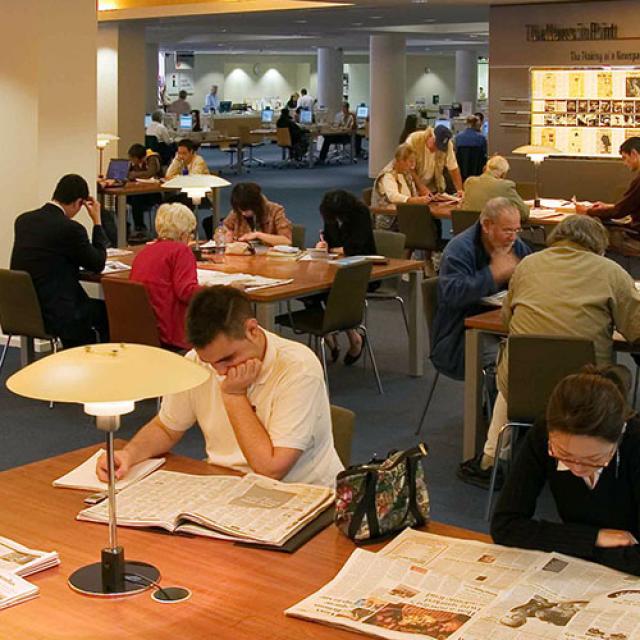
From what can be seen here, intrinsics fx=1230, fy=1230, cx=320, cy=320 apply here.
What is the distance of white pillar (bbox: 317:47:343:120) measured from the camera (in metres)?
28.5

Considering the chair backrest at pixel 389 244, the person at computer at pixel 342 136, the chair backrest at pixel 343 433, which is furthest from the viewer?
the person at computer at pixel 342 136

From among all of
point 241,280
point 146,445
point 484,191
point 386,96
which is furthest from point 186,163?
point 146,445

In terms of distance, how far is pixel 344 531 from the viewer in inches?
111

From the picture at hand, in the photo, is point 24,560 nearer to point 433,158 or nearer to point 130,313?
point 130,313

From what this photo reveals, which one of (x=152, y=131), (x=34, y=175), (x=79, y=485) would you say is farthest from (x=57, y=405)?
(x=152, y=131)

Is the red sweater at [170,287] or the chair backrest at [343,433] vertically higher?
the red sweater at [170,287]

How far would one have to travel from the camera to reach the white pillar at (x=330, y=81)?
93.5 ft

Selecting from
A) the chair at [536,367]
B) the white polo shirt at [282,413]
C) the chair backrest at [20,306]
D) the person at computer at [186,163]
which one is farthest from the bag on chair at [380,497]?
the person at computer at [186,163]

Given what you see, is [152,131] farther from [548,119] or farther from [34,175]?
[34,175]

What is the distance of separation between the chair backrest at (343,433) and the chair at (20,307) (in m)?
3.17

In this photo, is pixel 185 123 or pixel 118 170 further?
pixel 185 123

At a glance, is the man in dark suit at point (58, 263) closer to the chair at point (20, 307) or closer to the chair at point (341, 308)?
the chair at point (20, 307)

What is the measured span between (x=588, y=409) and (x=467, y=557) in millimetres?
424

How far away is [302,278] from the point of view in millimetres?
6738
